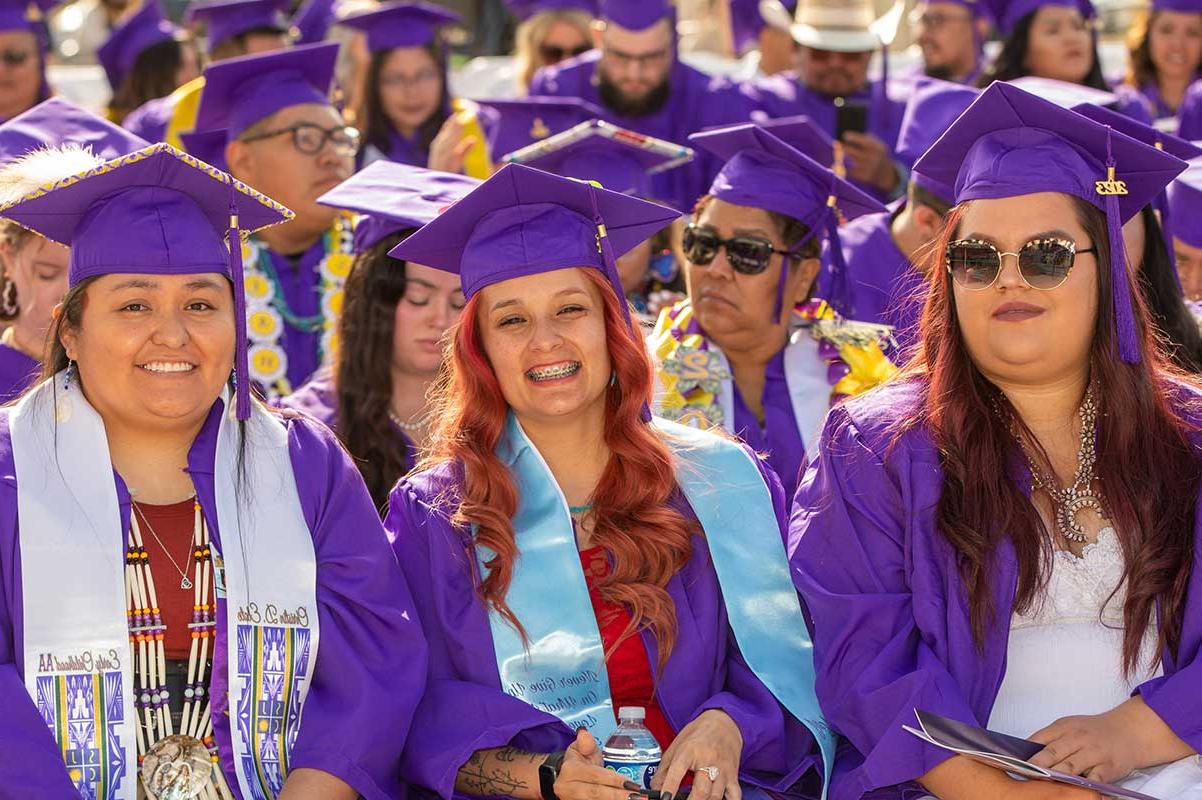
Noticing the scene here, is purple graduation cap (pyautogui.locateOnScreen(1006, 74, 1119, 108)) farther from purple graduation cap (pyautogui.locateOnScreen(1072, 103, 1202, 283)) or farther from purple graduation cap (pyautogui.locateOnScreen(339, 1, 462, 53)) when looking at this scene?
purple graduation cap (pyautogui.locateOnScreen(339, 1, 462, 53))

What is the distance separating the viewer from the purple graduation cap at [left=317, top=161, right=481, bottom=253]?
4730 millimetres

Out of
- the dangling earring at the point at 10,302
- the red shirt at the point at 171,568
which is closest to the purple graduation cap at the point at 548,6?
the dangling earring at the point at 10,302

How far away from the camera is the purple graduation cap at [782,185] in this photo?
5.27 meters

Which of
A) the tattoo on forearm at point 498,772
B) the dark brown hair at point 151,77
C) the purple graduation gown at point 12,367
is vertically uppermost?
the dark brown hair at point 151,77

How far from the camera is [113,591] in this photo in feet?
11.7

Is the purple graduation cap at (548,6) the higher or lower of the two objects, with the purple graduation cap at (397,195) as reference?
higher

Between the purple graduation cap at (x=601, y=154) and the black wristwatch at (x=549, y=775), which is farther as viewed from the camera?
the purple graduation cap at (x=601, y=154)

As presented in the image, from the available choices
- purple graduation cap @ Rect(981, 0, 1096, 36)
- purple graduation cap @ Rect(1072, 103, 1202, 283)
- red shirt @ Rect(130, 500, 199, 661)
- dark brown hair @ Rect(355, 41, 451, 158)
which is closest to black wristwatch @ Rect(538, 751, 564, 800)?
red shirt @ Rect(130, 500, 199, 661)

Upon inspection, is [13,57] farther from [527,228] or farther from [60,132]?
[527,228]

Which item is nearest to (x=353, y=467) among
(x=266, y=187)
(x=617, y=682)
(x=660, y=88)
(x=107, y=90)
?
(x=617, y=682)

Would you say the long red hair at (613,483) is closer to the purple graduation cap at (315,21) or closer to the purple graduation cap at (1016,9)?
the purple graduation cap at (1016,9)

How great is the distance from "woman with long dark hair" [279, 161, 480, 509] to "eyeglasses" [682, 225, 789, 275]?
745 mm

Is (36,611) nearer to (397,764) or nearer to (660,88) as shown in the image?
(397,764)

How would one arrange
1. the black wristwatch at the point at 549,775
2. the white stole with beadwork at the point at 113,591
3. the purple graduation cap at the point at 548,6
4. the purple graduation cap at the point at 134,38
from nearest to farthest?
the white stole with beadwork at the point at 113,591 < the black wristwatch at the point at 549,775 < the purple graduation cap at the point at 134,38 < the purple graduation cap at the point at 548,6
